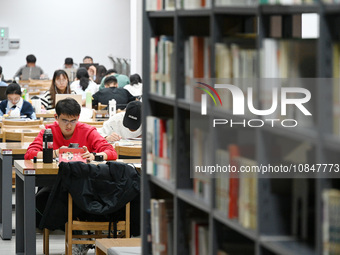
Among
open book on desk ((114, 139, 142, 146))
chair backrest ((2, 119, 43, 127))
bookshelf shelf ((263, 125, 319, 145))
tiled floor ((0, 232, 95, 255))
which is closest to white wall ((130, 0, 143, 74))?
chair backrest ((2, 119, 43, 127))

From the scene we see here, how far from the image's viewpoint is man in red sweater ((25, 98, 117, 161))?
19.1 feet

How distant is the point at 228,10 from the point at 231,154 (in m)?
0.43

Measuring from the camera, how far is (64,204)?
5.16 metres

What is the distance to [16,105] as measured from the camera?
9.04 metres

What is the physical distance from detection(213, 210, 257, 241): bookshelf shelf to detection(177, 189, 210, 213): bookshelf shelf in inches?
3.1

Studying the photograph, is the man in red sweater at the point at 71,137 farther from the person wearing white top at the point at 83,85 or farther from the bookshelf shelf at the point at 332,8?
the person wearing white top at the point at 83,85

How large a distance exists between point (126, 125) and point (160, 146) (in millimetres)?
3806

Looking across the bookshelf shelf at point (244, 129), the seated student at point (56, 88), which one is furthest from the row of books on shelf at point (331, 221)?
the seated student at point (56, 88)

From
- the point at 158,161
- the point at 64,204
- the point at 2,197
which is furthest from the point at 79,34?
the point at 158,161

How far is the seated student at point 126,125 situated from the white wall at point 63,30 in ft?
40.4

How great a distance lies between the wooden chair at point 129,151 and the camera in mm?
6355

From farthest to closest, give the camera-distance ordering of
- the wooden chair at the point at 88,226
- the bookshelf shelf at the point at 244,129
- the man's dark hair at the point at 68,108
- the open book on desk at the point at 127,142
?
1. the open book on desk at the point at 127,142
2. the man's dark hair at the point at 68,108
3. the wooden chair at the point at 88,226
4. the bookshelf shelf at the point at 244,129

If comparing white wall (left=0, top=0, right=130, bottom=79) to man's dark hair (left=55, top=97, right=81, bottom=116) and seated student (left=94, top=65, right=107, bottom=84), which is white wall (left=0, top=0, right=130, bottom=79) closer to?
seated student (left=94, top=65, right=107, bottom=84)

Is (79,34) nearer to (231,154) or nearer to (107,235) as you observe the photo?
(107,235)
